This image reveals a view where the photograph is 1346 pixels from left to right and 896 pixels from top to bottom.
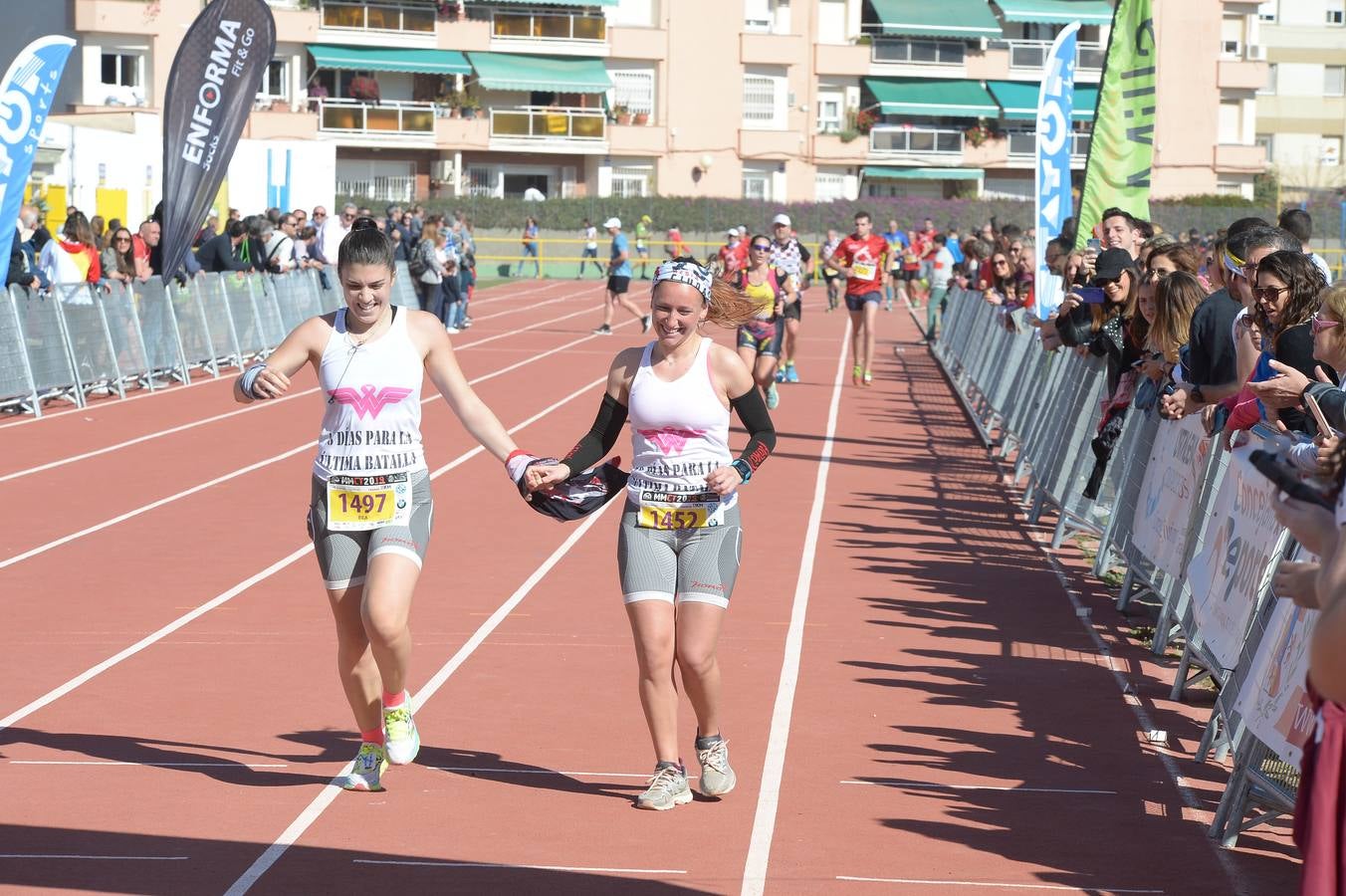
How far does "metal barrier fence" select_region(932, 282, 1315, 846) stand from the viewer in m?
6.23

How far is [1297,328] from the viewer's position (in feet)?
26.9

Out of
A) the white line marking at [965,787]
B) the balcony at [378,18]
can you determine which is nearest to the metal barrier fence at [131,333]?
the white line marking at [965,787]

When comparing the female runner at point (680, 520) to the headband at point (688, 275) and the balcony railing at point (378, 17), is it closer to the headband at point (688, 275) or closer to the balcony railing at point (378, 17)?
the headband at point (688, 275)

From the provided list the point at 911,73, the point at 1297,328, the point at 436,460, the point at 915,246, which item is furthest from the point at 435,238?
the point at 911,73

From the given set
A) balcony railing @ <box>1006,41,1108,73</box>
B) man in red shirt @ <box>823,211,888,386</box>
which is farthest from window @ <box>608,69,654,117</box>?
man in red shirt @ <box>823,211,888,386</box>

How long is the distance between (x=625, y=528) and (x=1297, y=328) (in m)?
3.18

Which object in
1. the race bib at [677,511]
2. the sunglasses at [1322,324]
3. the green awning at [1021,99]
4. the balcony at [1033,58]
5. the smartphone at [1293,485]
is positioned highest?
the balcony at [1033,58]

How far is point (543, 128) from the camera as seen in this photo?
7181cm

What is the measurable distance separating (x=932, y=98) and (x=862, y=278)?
184 feet

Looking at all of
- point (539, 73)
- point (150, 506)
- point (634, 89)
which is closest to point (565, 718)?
point (150, 506)

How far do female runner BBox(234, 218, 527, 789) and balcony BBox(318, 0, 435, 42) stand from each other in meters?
64.2

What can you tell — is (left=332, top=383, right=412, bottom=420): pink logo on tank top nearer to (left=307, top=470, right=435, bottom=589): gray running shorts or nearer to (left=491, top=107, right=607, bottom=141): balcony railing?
(left=307, top=470, right=435, bottom=589): gray running shorts

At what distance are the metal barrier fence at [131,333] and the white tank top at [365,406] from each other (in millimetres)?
12609

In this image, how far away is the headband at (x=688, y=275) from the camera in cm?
678
